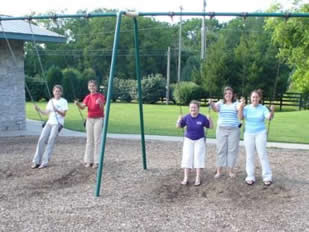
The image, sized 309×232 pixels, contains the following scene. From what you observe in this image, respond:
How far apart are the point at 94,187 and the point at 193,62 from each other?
143 ft

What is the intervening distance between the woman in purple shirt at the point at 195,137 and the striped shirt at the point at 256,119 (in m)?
0.58

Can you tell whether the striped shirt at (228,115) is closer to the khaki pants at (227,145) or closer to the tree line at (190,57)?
the khaki pants at (227,145)

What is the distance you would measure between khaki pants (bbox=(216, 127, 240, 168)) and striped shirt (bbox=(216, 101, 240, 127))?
0.08 m

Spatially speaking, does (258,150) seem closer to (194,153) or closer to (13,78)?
(194,153)

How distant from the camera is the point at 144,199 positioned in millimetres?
6262

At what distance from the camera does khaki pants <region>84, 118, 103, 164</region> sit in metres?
7.99

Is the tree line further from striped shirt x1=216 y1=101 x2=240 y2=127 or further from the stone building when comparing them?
striped shirt x1=216 y1=101 x2=240 y2=127

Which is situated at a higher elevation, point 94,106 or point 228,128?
point 94,106

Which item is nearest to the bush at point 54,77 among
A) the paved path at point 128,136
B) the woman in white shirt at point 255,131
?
the paved path at point 128,136

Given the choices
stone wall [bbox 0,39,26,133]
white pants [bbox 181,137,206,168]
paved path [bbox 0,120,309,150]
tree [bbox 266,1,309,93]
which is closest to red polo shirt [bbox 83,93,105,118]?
white pants [bbox 181,137,206,168]

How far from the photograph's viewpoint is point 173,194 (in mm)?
6559

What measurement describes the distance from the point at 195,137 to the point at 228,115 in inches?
25.3

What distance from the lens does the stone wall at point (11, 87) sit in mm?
13680

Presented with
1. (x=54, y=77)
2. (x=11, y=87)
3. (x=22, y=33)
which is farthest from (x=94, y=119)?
(x=54, y=77)
